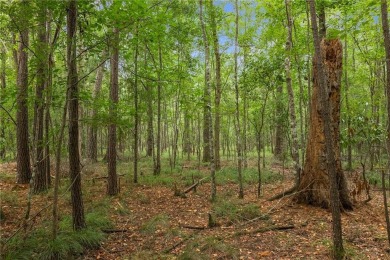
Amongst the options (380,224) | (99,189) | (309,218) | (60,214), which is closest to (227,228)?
(309,218)

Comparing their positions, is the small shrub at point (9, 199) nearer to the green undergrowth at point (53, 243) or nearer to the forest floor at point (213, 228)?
the forest floor at point (213, 228)

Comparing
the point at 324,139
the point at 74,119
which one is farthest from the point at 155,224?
the point at 324,139

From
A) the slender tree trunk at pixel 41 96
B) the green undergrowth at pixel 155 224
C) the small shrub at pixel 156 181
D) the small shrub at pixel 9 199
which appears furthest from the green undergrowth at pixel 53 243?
the small shrub at pixel 156 181

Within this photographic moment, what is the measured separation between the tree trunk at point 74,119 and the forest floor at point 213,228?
3.03 feet

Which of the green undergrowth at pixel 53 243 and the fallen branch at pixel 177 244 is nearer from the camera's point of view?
the green undergrowth at pixel 53 243

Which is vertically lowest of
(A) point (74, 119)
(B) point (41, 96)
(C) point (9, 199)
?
(C) point (9, 199)

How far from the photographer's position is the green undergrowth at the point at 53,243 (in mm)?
4922

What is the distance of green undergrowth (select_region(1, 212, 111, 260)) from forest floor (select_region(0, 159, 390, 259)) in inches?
9.0

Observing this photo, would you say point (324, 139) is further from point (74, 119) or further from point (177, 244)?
point (74, 119)

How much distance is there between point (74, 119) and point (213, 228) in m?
4.40

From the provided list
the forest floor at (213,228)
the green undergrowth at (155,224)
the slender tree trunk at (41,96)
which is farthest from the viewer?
the green undergrowth at (155,224)

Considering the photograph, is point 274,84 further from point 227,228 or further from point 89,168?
point 89,168

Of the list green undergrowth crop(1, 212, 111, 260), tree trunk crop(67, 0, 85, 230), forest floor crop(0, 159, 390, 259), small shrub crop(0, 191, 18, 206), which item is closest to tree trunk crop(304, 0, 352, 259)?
forest floor crop(0, 159, 390, 259)

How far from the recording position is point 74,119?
5.69 m
